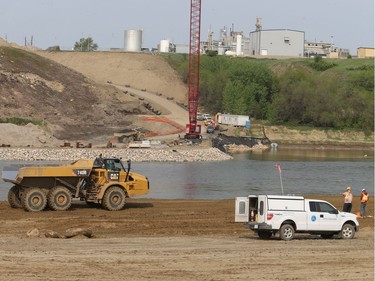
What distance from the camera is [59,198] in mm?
37562

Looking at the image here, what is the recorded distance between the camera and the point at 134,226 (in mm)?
33750

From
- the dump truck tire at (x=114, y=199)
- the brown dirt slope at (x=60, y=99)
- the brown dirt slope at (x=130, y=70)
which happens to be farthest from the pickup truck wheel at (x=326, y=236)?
the brown dirt slope at (x=130, y=70)

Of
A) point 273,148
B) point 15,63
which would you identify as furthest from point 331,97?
point 15,63

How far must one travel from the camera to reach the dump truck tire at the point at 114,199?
38.2m

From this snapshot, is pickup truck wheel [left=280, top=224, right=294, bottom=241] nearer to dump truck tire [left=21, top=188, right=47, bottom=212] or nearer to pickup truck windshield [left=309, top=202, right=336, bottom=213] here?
pickup truck windshield [left=309, top=202, right=336, bottom=213]

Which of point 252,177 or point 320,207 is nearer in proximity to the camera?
point 320,207

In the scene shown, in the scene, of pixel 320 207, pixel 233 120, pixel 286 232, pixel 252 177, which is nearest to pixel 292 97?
pixel 233 120

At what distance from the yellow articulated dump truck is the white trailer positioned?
9556cm

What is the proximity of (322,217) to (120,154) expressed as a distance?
60.0m

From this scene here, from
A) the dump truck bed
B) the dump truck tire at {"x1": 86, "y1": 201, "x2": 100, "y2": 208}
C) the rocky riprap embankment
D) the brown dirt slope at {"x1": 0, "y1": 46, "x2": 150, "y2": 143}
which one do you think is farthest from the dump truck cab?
the brown dirt slope at {"x1": 0, "y1": 46, "x2": 150, "y2": 143}

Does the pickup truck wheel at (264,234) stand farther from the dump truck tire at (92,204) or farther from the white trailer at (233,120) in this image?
the white trailer at (233,120)

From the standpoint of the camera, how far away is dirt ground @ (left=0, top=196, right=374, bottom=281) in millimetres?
21812

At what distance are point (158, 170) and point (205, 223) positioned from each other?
129ft

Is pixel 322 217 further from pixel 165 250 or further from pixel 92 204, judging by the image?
pixel 92 204
